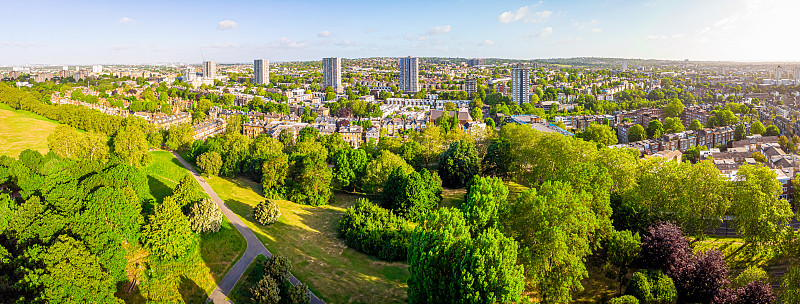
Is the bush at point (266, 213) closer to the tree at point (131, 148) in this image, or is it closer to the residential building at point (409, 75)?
the tree at point (131, 148)

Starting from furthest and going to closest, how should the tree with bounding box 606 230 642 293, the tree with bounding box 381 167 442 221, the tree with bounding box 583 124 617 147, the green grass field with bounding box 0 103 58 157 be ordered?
1. the tree with bounding box 583 124 617 147
2. the green grass field with bounding box 0 103 58 157
3. the tree with bounding box 381 167 442 221
4. the tree with bounding box 606 230 642 293

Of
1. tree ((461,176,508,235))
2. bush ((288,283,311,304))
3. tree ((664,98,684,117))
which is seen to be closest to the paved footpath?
bush ((288,283,311,304))

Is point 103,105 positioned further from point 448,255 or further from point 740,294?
point 740,294

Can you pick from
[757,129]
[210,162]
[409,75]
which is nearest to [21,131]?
[210,162]

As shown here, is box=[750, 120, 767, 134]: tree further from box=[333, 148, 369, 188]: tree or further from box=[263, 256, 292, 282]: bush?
box=[263, 256, 292, 282]: bush

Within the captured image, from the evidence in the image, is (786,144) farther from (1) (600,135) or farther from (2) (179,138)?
(2) (179,138)

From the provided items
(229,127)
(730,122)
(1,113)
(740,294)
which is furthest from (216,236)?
(730,122)
